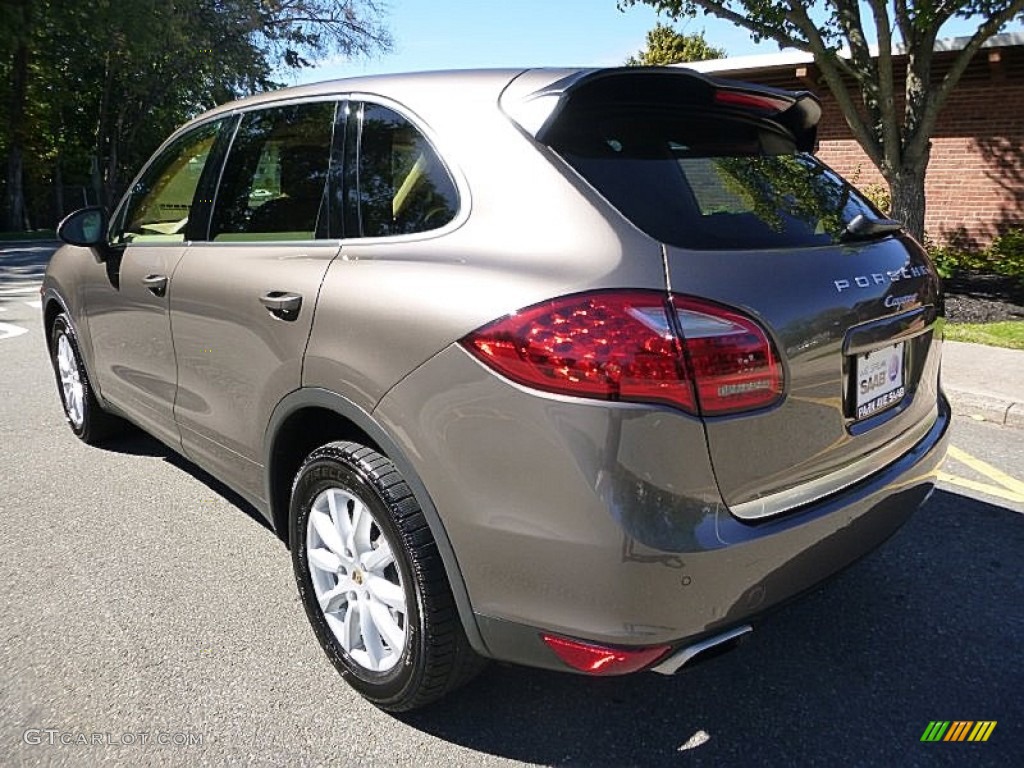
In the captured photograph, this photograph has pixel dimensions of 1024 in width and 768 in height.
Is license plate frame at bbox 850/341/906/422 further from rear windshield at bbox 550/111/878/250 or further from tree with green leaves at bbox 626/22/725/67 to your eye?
tree with green leaves at bbox 626/22/725/67

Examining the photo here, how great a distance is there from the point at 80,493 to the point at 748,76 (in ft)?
43.6

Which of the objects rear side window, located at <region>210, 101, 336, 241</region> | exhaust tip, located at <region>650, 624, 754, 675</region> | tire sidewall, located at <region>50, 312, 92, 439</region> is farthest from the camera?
tire sidewall, located at <region>50, 312, 92, 439</region>

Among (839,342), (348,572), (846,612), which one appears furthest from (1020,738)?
(348,572)

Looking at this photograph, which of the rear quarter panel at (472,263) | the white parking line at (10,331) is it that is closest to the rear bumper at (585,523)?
the rear quarter panel at (472,263)

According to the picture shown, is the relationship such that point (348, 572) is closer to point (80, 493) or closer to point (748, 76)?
point (80, 493)

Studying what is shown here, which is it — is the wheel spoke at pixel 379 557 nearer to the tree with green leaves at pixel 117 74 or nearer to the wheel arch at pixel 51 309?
the wheel arch at pixel 51 309

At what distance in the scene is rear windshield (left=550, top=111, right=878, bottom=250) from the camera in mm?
1929

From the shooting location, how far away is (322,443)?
8.44 ft

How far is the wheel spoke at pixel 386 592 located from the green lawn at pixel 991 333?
6.65 m

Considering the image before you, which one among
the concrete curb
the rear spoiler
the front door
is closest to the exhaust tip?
the rear spoiler

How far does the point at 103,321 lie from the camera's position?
12.7 ft

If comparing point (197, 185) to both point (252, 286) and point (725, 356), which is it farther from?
point (725, 356)

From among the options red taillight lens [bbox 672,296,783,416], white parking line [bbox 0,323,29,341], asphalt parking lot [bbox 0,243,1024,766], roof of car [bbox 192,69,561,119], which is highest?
roof of car [bbox 192,69,561,119]

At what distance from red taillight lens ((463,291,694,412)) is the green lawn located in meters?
6.56
